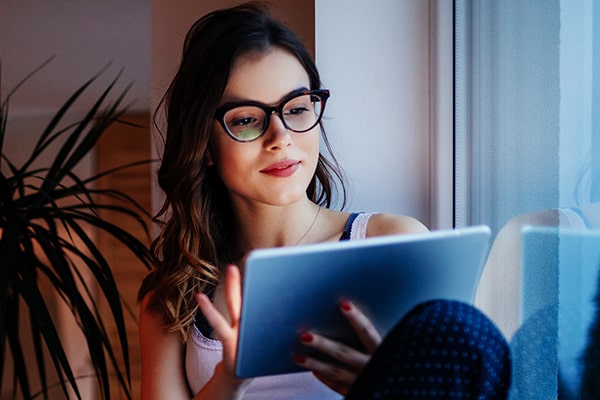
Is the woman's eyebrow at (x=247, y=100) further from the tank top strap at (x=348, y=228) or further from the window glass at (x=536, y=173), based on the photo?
the window glass at (x=536, y=173)

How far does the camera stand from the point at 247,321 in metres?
1.24

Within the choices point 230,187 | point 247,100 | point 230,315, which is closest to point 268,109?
point 247,100

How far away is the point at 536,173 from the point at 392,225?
12.9 inches

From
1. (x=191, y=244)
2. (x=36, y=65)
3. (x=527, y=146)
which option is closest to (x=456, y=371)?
(x=527, y=146)

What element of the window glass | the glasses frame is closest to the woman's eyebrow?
the glasses frame

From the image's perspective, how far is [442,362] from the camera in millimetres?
1141

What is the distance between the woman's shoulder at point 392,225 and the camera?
1.81 m

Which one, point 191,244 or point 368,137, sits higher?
point 368,137

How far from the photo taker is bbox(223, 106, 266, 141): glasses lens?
1705 millimetres

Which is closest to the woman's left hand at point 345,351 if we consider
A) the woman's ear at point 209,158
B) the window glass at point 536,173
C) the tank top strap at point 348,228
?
the window glass at point 536,173

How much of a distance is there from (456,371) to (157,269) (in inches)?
39.2

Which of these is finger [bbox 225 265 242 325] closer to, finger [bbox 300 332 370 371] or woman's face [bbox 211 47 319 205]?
finger [bbox 300 332 370 371]

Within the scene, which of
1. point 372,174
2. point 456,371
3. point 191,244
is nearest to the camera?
point 456,371

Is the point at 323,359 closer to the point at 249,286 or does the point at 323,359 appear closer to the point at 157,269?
the point at 249,286
